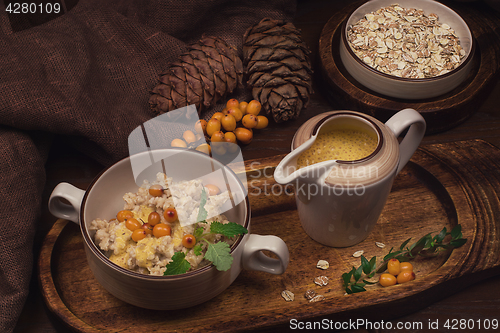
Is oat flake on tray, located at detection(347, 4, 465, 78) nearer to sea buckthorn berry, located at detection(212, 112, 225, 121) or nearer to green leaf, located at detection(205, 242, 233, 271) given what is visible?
sea buckthorn berry, located at detection(212, 112, 225, 121)

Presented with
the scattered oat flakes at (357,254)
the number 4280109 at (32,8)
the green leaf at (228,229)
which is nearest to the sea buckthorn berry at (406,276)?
the scattered oat flakes at (357,254)

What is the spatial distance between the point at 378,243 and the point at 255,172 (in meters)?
0.37

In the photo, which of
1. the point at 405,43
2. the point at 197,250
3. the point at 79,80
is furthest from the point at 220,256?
the point at 405,43

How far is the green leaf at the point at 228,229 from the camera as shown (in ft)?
2.97

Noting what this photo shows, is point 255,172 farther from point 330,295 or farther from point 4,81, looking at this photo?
point 4,81

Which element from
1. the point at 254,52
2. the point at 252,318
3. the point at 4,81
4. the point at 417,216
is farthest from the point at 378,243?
the point at 4,81

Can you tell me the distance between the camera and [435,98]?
1.34m

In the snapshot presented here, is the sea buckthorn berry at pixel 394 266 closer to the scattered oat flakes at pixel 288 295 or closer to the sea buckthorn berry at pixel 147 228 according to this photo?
the scattered oat flakes at pixel 288 295

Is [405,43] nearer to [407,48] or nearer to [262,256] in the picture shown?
[407,48]

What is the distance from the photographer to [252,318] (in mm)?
954

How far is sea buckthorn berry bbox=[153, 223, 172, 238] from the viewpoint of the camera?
952 millimetres

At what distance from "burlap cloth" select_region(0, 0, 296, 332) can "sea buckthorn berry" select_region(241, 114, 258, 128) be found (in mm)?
287

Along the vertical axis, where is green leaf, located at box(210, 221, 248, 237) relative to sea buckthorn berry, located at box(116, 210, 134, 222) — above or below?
above

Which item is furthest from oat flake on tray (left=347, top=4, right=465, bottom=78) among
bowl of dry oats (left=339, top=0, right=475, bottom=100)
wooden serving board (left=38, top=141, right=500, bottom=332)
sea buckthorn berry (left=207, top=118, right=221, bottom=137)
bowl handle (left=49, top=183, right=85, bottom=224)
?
bowl handle (left=49, top=183, right=85, bottom=224)
